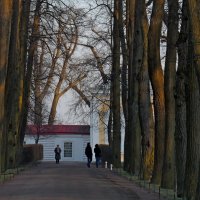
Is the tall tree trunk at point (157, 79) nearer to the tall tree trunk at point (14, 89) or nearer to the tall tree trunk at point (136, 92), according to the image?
the tall tree trunk at point (136, 92)

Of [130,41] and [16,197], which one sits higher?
[130,41]

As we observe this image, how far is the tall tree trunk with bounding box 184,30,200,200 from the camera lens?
17156 millimetres

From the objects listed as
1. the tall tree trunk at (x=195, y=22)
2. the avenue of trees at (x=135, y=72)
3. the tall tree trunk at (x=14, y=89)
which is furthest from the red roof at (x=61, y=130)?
the tall tree trunk at (x=195, y=22)

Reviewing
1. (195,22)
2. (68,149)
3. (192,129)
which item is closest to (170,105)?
(192,129)

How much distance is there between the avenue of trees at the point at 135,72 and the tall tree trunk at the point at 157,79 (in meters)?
0.03

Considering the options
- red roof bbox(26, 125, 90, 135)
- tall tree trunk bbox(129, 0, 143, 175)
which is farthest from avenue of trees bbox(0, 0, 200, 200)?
red roof bbox(26, 125, 90, 135)

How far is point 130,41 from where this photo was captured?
36.9 meters

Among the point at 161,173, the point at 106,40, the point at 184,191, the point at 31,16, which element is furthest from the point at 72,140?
the point at 184,191

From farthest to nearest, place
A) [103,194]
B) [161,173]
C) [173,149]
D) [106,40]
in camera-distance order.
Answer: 1. [106,40]
2. [161,173]
3. [173,149]
4. [103,194]

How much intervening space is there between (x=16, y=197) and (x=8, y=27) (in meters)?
11.2

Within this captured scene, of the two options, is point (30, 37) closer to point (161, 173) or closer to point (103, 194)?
point (161, 173)

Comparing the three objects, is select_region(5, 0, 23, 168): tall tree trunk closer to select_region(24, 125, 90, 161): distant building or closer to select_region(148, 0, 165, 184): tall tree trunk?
select_region(148, 0, 165, 184): tall tree trunk

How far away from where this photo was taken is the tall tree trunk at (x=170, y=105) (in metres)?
21.9

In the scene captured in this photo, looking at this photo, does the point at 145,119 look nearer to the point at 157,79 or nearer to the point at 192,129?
the point at 157,79
